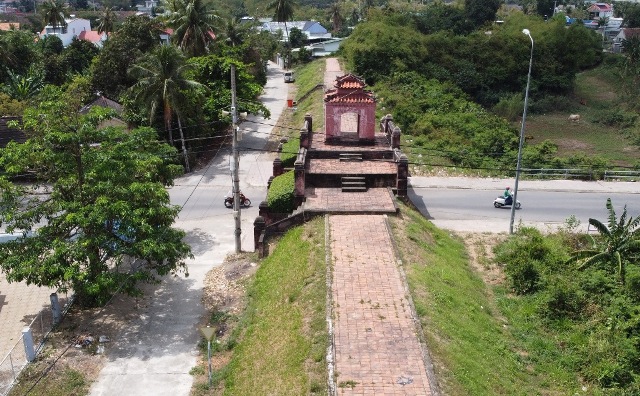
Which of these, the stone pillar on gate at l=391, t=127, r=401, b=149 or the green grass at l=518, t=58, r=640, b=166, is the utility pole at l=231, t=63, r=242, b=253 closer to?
the stone pillar on gate at l=391, t=127, r=401, b=149

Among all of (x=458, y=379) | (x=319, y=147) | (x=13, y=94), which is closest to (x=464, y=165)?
(x=319, y=147)

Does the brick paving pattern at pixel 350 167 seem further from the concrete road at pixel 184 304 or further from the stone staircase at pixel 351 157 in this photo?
the concrete road at pixel 184 304

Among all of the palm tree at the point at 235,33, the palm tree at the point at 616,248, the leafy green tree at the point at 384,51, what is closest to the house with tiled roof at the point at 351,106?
the palm tree at the point at 616,248

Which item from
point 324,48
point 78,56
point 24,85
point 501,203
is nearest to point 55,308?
point 501,203

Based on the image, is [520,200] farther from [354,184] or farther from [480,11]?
[480,11]

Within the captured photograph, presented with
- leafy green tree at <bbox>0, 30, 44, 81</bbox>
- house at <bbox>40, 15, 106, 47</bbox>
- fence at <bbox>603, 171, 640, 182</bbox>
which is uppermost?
house at <bbox>40, 15, 106, 47</bbox>

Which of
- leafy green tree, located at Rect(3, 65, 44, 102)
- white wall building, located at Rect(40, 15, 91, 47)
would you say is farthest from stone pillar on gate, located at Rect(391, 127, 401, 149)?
white wall building, located at Rect(40, 15, 91, 47)
